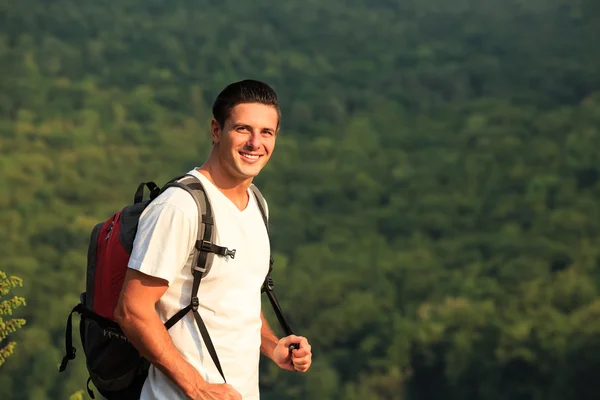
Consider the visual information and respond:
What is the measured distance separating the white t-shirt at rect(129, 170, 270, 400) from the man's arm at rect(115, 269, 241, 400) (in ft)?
0.11

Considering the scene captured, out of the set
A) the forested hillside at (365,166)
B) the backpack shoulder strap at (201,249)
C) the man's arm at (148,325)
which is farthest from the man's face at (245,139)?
the forested hillside at (365,166)

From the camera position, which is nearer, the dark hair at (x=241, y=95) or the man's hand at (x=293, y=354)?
the dark hair at (x=241, y=95)

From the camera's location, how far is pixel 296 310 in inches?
970

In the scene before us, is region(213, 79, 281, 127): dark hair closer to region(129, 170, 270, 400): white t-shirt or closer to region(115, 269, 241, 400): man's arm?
region(129, 170, 270, 400): white t-shirt

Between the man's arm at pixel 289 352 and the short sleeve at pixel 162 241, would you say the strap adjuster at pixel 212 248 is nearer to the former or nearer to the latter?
the short sleeve at pixel 162 241

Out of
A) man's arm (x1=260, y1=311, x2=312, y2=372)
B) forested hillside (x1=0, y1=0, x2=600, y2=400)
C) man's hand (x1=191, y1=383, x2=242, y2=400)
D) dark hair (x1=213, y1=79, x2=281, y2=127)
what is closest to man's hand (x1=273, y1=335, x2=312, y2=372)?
man's arm (x1=260, y1=311, x2=312, y2=372)

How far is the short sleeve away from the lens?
1883 millimetres

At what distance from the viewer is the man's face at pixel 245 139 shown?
2.07 m

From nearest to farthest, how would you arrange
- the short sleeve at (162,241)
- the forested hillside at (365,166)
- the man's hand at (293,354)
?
the short sleeve at (162,241) → the man's hand at (293,354) → the forested hillside at (365,166)

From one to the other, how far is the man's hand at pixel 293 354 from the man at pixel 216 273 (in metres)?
0.14

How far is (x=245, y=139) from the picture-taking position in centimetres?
209

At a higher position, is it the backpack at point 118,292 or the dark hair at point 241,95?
the dark hair at point 241,95

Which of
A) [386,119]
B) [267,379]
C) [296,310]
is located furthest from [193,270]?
[386,119]

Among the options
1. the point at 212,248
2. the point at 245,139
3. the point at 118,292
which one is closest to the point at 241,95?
the point at 245,139
